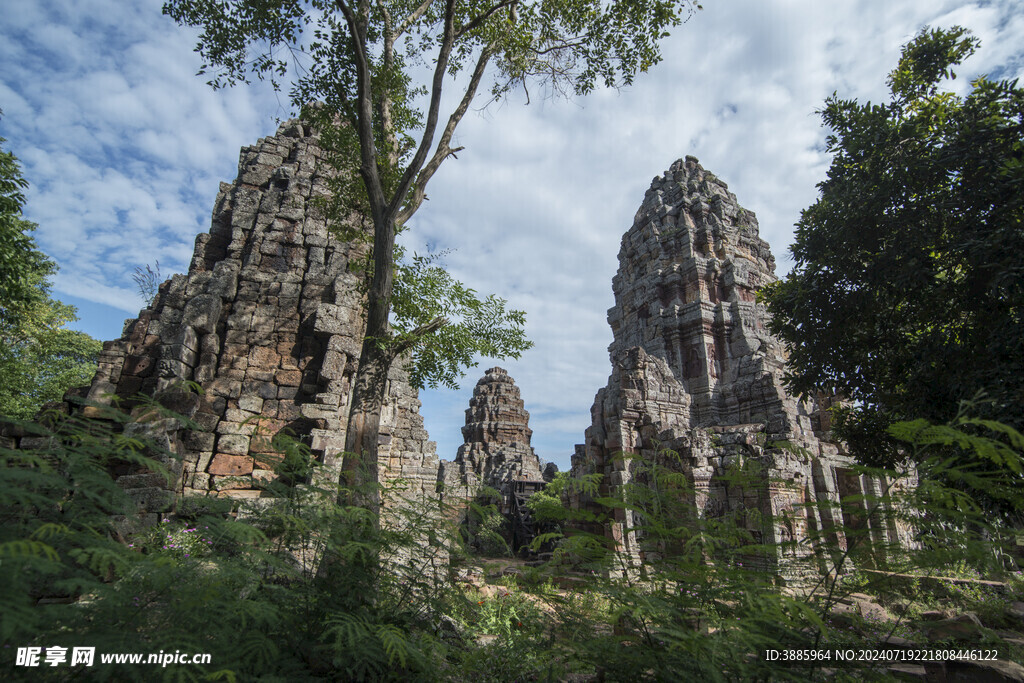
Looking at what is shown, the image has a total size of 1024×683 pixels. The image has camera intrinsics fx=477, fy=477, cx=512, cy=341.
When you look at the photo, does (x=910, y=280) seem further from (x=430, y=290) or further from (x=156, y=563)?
(x=156, y=563)

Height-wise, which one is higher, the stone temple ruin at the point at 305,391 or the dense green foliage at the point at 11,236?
the dense green foliage at the point at 11,236

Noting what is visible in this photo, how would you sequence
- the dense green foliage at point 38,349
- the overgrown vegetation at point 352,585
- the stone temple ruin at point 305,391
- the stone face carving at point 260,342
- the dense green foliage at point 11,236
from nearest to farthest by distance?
the overgrown vegetation at point 352,585 < the stone temple ruin at point 305,391 < the stone face carving at point 260,342 < the dense green foliage at point 11,236 < the dense green foliage at point 38,349

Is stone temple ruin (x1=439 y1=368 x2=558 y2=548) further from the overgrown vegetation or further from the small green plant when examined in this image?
the overgrown vegetation

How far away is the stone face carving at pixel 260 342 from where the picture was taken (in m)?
7.21

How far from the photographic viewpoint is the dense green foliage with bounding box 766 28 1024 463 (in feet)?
23.3

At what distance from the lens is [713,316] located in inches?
747

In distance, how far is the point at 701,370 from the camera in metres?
18.3

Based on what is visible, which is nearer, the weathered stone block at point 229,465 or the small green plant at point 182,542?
the small green plant at point 182,542

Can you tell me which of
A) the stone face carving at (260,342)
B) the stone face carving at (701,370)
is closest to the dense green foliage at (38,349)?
the stone face carving at (260,342)

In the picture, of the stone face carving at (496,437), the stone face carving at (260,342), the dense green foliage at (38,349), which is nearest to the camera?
the stone face carving at (260,342)

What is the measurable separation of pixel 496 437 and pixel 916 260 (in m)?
21.6

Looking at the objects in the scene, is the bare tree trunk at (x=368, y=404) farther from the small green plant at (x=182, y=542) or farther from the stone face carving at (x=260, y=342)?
the small green plant at (x=182, y=542)

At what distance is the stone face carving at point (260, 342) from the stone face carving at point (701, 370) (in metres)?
5.21

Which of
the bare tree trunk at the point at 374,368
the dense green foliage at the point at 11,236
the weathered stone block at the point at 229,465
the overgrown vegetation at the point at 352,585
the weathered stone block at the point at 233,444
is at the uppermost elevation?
the dense green foliage at the point at 11,236
